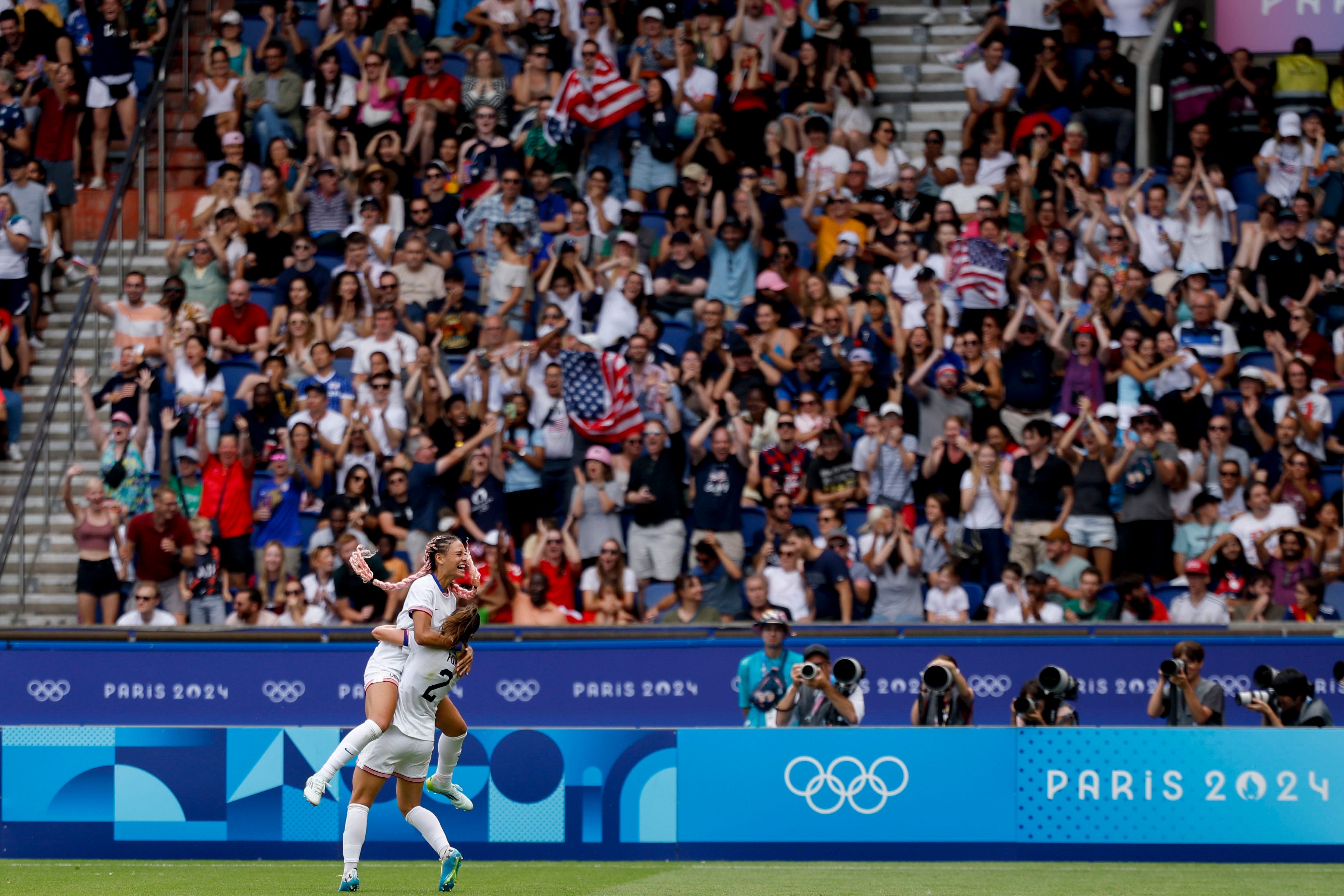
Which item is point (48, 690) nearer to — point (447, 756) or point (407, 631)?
point (447, 756)

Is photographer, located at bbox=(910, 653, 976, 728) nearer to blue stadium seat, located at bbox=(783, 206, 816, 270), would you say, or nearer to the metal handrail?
blue stadium seat, located at bbox=(783, 206, 816, 270)

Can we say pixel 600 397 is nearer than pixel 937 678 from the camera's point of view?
No

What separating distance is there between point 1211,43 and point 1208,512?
6.54 m

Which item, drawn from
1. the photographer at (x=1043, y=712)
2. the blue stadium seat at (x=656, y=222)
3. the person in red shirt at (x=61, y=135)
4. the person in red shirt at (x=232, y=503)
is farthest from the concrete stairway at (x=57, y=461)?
the photographer at (x=1043, y=712)

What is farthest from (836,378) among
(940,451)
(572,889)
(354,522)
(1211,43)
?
(572,889)

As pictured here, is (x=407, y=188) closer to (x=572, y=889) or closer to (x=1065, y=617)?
(x=1065, y=617)

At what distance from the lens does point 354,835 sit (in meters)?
10.5

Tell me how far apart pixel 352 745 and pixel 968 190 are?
11430 mm

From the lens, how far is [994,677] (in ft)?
52.4

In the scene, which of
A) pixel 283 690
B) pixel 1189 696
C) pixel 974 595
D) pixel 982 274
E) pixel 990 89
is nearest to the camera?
pixel 1189 696

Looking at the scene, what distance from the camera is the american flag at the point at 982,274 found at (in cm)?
1845

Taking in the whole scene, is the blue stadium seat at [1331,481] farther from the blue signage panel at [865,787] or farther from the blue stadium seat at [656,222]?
the blue stadium seat at [656,222]

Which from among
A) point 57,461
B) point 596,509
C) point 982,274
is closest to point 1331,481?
point 982,274

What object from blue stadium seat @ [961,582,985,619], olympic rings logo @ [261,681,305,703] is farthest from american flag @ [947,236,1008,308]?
olympic rings logo @ [261,681,305,703]
